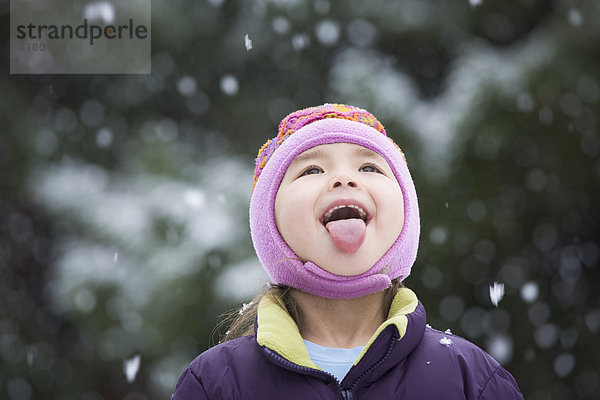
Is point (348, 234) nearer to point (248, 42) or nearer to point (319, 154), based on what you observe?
point (319, 154)

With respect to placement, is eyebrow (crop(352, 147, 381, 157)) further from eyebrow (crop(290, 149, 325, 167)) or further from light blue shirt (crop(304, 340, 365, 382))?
light blue shirt (crop(304, 340, 365, 382))

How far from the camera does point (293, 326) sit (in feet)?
4.74

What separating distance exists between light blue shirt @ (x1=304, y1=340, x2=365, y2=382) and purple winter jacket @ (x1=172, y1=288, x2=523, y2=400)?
0.07m

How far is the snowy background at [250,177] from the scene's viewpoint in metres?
2.47

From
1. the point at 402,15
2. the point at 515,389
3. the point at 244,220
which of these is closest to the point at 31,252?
the point at 244,220

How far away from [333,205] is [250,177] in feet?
4.49

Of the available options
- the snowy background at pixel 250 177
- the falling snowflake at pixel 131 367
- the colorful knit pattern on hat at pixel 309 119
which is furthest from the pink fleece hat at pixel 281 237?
the falling snowflake at pixel 131 367

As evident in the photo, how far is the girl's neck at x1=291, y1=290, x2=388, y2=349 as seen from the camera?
4.82 feet

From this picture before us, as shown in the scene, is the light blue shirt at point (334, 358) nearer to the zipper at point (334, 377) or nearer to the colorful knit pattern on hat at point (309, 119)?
the zipper at point (334, 377)

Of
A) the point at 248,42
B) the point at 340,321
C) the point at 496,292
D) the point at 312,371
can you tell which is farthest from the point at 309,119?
the point at 248,42

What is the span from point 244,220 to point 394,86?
2.80 ft

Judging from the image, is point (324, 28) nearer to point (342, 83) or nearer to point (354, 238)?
point (342, 83)

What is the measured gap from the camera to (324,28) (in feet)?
9.70

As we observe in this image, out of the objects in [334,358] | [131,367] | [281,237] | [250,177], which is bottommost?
[131,367]
